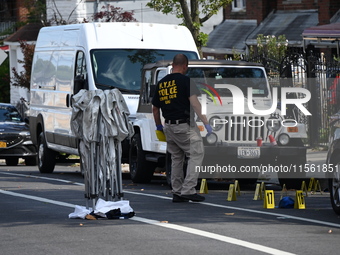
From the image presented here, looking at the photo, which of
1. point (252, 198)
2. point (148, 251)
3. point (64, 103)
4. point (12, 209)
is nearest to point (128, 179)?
point (64, 103)

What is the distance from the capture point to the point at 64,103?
58.3 feet

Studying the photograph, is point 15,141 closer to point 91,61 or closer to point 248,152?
point 91,61

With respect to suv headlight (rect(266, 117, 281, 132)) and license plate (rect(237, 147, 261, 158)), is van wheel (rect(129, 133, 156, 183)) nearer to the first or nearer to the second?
license plate (rect(237, 147, 261, 158))

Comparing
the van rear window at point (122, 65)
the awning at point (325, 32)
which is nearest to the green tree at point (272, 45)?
the awning at point (325, 32)

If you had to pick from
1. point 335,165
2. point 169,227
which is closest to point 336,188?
point 335,165

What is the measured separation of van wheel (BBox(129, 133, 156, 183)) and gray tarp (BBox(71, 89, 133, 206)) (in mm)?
4593

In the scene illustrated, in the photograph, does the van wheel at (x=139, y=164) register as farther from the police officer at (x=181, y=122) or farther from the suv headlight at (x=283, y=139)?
the police officer at (x=181, y=122)

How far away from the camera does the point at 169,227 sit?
961cm

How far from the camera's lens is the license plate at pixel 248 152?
45.3 feet

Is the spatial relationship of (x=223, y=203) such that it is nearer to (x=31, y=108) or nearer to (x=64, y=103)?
(x=64, y=103)

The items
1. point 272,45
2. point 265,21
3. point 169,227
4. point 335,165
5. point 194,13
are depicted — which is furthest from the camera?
point 265,21

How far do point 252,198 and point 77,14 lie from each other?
27845 mm

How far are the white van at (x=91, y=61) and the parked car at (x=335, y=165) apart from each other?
5833mm

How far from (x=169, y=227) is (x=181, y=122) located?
269cm
